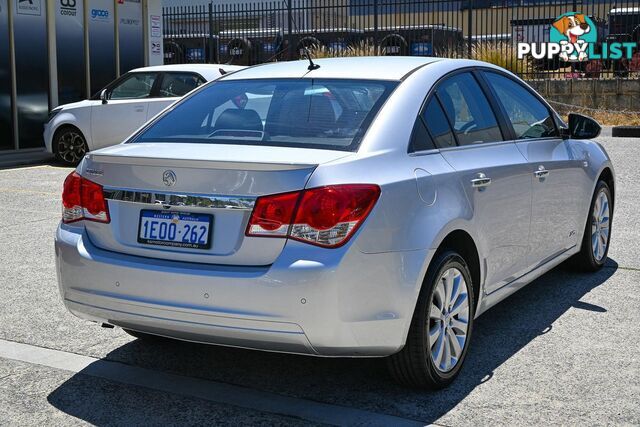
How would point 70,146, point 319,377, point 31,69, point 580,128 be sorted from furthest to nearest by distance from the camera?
point 31,69 → point 70,146 → point 580,128 → point 319,377

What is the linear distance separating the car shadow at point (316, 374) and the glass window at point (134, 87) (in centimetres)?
988

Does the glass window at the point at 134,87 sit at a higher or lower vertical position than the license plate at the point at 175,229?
higher

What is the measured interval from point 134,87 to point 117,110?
462mm

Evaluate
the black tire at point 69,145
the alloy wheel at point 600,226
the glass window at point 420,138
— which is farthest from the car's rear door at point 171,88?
the glass window at point 420,138

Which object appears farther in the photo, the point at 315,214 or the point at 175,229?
the point at 175,229

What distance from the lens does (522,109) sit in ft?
19.4

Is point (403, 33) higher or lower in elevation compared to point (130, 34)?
higher

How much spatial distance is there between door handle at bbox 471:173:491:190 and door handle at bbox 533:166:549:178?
0.75m

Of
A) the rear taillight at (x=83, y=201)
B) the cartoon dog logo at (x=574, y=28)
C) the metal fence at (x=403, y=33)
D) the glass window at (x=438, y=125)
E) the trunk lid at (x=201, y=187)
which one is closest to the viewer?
the trunk lid at (x=201, y=187)

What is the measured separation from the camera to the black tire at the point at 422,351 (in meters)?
4.16

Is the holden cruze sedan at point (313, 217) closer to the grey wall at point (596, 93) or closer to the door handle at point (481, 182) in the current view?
the door handle at point (481, 182)

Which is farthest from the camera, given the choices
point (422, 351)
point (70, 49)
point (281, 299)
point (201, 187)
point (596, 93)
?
point (596, 93)

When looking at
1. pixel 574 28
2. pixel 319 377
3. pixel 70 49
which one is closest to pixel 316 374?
Result: pixel 319 377

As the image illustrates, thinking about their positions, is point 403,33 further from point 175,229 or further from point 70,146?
point 175,229
